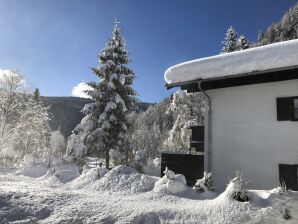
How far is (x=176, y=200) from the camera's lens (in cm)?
777

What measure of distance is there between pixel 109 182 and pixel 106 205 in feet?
7.05

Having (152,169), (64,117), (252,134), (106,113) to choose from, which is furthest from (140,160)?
(64,117)

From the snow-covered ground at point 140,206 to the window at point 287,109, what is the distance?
3.45m

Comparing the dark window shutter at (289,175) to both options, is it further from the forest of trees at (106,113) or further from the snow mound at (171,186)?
the forest of trees at (106,113)

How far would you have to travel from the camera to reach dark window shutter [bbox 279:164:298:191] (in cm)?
996

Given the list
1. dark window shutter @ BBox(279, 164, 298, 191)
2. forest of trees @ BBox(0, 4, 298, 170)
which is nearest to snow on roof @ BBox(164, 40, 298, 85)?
dark window shutter @ BBox(279, 164, 298, 191)

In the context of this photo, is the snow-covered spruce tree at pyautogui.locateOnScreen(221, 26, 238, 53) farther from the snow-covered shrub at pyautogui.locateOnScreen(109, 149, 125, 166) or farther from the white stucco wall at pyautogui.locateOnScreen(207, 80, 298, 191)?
the white stucco wall at pyautogui.locateOnScreen(207, 80, 298, 191)

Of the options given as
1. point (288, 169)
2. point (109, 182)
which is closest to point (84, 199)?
point (109, 182)

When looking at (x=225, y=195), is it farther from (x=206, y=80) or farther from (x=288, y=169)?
(x=206, y=80)

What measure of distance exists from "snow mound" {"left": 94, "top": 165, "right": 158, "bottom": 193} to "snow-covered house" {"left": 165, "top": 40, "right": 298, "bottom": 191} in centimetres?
317

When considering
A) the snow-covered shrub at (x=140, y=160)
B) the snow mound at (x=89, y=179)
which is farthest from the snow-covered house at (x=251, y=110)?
the snow-covered shrub at (x=140, y=160)

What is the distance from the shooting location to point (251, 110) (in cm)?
1095

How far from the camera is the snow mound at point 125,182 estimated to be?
8906 mm

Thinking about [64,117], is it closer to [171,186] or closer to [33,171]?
[33,171]
